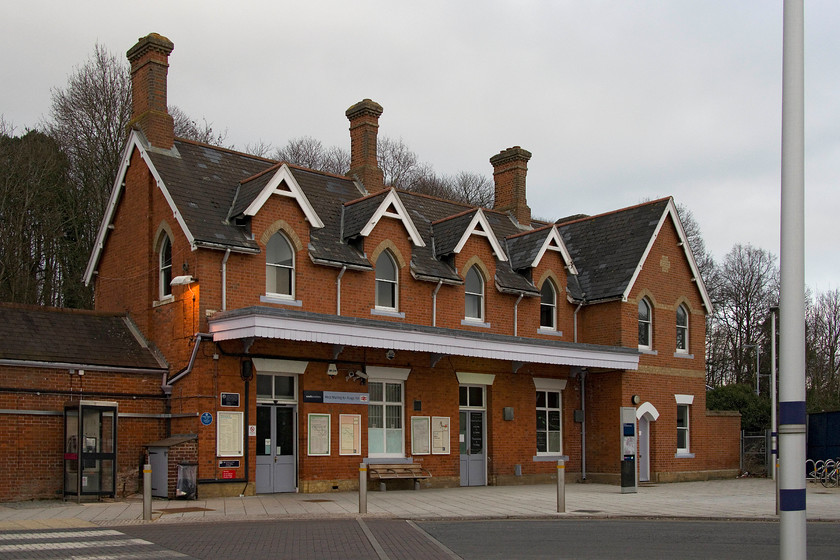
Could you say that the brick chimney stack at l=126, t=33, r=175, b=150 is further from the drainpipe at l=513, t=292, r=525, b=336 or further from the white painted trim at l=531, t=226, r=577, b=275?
the white painted trim at l=531, t=226, r=577, b=275

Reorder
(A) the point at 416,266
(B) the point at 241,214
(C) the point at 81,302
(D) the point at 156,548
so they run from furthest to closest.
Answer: (C) the point at 81,302, (A) the point at 416,266, (B) the point at 241,214, (D) the point at 156,548

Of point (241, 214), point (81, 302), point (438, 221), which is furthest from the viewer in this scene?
point (81, 302)

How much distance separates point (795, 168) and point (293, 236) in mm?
17128

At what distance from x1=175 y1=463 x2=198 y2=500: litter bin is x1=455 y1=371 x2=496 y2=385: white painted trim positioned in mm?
8492

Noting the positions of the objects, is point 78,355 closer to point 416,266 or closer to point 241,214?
point 241,214

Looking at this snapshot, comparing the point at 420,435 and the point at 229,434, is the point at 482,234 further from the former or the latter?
the point at 229,434

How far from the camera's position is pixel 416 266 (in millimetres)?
26219

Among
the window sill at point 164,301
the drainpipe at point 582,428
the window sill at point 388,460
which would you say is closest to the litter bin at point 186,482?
the window sill at point 164,301

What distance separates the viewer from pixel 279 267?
930 inches

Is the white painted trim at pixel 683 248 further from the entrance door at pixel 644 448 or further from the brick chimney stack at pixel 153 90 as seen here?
the brick chimney stack at pixel 153 90

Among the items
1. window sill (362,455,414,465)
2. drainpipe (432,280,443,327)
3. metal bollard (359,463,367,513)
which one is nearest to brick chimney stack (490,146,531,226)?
drainpipe (432,280,443,327)

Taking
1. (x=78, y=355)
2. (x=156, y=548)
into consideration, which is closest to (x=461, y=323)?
(x=78, y=355)

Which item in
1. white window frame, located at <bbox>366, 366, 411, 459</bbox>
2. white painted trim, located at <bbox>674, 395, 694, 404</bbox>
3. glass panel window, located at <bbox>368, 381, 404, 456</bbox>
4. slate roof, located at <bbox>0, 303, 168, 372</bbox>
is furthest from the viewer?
white painted trim, located at <bbox>674, 395, 694, 404</bbox>

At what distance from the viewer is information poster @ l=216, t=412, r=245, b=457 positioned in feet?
70.0
